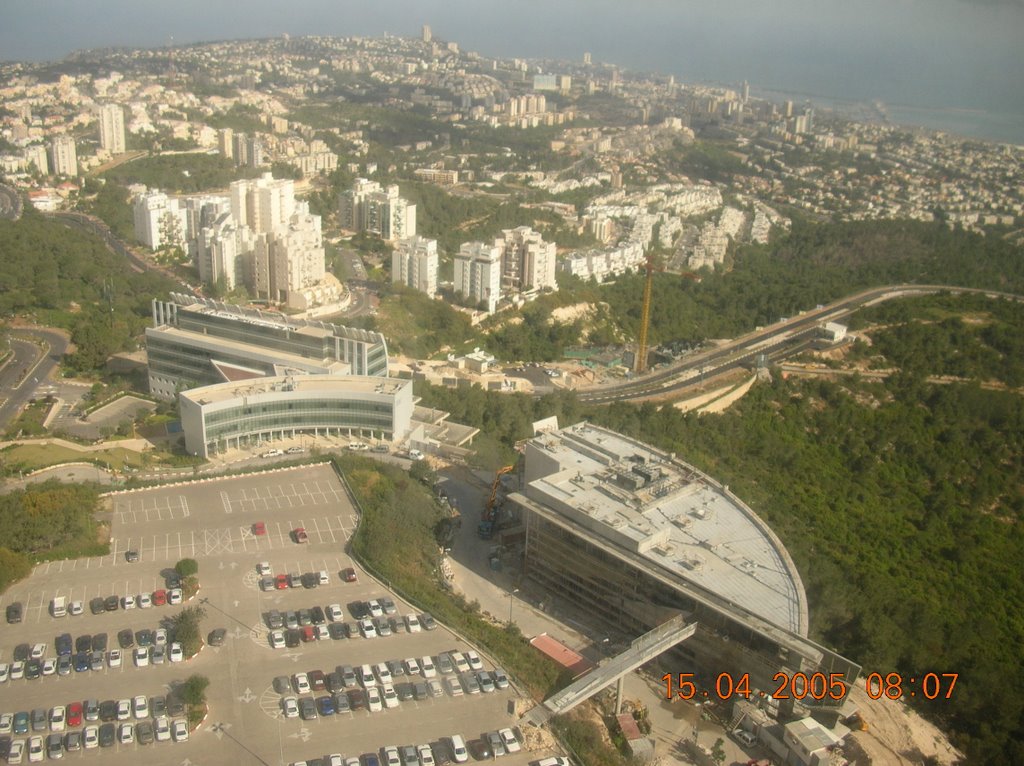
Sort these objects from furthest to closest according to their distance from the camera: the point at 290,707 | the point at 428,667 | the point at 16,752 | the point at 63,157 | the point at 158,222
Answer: the point at 63,157 < the point at 158,222 < the point at 428,667 < the point at 290,707 < the point at 16,752

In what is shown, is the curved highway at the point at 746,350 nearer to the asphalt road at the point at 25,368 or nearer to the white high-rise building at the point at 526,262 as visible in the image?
the white high-rise building at the point at 526,262

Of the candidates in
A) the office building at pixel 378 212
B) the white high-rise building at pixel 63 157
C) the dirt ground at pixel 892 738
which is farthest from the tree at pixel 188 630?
the white high-rise building at pixel 63 157

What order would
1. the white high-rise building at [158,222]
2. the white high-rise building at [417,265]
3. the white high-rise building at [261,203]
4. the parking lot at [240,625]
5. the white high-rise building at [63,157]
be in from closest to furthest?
the parking lot at [240,625]
the white high-rise building at [417,265]
the white high-rise building at [261,203]
the white high-rise building at [158,222]
the white high-rise building at [63,157]

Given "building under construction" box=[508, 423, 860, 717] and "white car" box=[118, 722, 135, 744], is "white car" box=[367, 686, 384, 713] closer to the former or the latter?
"white car" box=[118, 722, 135, 744]

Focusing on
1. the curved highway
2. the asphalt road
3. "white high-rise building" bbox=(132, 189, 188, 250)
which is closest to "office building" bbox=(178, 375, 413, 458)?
the asphalt road

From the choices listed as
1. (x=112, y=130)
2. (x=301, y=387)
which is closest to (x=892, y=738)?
(x=301, y=387)
